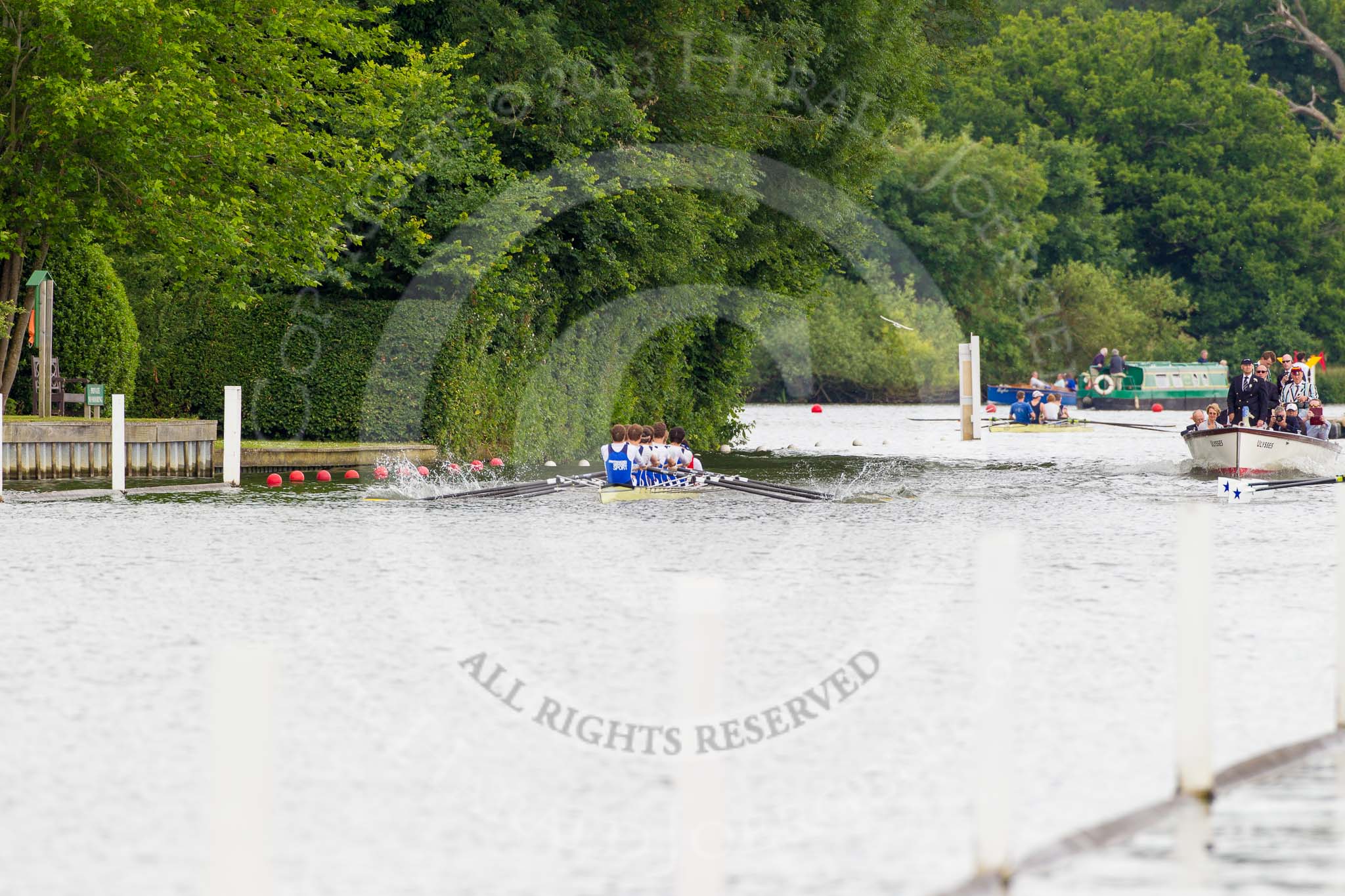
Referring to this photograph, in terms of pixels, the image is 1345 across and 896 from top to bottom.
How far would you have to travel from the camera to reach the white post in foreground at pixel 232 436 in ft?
90.3

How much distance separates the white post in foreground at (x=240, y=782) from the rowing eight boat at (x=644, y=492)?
20316mm

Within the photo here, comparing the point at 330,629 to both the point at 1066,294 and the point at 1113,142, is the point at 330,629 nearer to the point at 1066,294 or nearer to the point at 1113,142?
the point at 1066,294

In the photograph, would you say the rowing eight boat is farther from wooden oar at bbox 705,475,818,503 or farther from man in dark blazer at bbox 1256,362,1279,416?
man in dark blazer at bbox 1256,362,1279,416

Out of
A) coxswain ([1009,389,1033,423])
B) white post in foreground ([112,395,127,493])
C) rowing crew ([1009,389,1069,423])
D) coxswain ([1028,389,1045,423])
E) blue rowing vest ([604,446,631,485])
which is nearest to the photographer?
blue rowing vest ([604,446,631,485])

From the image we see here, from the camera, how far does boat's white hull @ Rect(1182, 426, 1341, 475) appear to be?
3055 centimetres

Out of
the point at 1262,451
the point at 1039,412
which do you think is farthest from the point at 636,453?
the point at 1039,412

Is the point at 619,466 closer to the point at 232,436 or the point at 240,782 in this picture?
the point at 232,436

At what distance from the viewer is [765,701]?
10031 mm

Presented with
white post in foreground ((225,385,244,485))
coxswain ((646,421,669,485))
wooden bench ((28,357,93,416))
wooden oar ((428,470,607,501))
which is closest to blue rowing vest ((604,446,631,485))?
coxswain ((646,421,669,485))

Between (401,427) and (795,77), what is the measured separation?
1119 centimetres

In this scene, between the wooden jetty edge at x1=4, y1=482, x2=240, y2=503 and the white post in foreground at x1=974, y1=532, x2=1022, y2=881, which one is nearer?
the white post in foreground at x1=974, y1=532, x2=1022, y2=881

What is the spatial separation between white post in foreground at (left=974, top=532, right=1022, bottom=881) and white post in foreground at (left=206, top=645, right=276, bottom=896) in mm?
2828

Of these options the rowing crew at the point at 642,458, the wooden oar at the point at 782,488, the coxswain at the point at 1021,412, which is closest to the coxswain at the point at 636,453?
the rowing crew at the point at 642,458

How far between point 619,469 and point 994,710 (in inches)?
741
